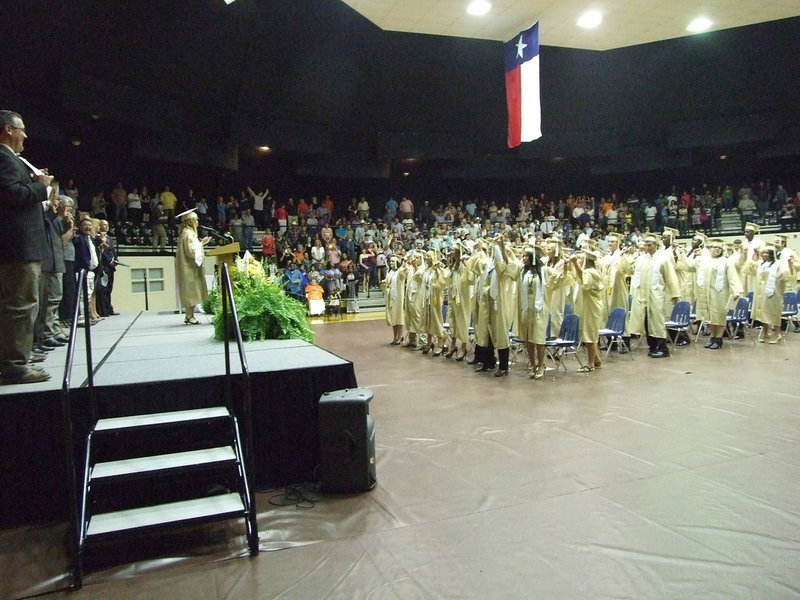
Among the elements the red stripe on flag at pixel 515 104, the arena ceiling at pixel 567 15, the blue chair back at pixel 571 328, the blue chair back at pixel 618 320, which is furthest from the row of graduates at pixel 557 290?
the arena ceiling at pixel 567 15

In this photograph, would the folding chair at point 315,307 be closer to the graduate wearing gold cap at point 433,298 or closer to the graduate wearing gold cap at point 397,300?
the graduate wearing gold cap at point 397,300

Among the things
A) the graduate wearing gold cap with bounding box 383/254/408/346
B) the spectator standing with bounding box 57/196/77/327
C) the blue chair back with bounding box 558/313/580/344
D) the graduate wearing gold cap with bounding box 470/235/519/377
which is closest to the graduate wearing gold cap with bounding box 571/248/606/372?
the blue chair back with bounding box 558/313/580/344

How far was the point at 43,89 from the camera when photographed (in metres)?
16.5

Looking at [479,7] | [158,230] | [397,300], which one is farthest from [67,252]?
[479,7]

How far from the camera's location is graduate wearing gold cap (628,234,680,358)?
10812 millimetres

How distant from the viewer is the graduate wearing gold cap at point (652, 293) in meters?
10.8

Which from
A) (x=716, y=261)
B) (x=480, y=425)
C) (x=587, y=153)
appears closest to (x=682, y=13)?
(x=716, y=261)

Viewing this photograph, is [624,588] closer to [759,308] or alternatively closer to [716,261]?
[716,261]

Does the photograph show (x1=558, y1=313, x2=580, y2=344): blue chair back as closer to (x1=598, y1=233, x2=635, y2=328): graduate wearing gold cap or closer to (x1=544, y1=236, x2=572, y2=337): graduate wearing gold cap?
(x1=544, y1=236, x2=572, y2=337): graduate wearing gold cap

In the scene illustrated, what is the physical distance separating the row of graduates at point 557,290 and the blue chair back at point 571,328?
461mm

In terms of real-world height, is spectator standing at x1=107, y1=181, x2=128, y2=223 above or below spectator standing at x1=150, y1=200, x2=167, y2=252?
above

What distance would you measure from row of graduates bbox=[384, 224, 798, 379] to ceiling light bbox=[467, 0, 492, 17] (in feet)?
24.3

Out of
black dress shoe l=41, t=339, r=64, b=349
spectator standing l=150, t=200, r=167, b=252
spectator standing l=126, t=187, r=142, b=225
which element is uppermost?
spectator standing l=126, t=187, r=142, b=225

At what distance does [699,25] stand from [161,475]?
65.1ft
